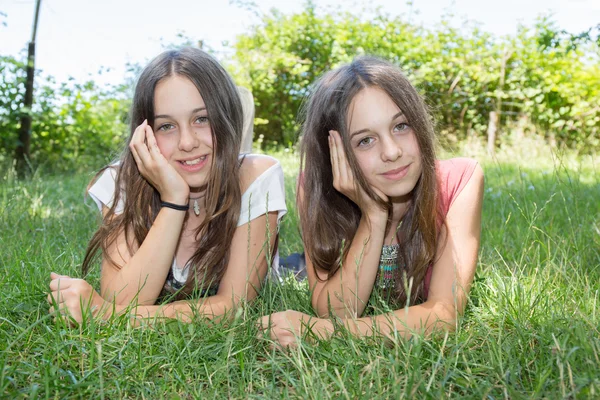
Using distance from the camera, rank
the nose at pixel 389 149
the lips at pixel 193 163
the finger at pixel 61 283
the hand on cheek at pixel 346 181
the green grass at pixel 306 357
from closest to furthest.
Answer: the green grass at pixel 306 357 < the finger at pixel 61 283 < the nose at pixel 389 149 < the hand on cheek at pixel 346 181 < the lips at pixel 193 163

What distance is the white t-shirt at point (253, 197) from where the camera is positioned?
262 cm

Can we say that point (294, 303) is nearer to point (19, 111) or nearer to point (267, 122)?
point (19, 111)

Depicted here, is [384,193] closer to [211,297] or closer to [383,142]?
[383,142]

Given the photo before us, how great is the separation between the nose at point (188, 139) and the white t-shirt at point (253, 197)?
357 millimetres

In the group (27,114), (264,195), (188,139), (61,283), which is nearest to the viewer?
(61,283)

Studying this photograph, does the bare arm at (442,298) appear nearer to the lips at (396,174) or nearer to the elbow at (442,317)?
the elbow at (442,317)

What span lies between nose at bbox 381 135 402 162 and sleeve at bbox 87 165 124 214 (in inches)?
54.9

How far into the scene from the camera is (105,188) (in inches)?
114

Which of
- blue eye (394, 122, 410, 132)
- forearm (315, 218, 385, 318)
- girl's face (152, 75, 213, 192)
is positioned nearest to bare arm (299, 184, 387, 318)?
forearm (315, 218, 385, 318)

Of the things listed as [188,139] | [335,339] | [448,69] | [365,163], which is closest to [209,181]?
[188,139]

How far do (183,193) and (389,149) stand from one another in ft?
3.10

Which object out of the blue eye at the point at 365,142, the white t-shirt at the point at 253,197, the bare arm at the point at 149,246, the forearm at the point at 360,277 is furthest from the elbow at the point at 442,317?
the bare arm at the point at 149,246

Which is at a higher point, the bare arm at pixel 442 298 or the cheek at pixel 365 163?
the cheek at pixel 365 163

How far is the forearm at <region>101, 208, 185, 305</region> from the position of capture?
7.78 ft
